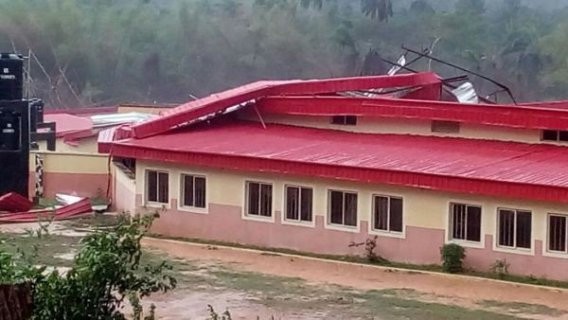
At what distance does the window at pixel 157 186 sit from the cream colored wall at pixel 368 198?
12 cm

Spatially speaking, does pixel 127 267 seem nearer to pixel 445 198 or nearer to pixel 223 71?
pixel 445 198

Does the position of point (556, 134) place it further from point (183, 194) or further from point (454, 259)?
point (183, 194)

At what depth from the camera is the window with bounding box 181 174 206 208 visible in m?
20.8

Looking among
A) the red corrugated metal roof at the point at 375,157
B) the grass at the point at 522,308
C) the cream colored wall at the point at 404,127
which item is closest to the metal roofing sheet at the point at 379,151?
the red corrugated metal roof at the point at 375,157

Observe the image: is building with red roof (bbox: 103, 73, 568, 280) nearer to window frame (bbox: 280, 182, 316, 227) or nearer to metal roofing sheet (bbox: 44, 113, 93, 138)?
window frame (bbox: 280, 182, 316, 227)

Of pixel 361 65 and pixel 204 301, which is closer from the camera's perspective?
pixel 204 301

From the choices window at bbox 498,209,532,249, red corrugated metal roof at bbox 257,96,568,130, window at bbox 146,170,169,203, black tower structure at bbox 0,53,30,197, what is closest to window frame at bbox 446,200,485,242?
window at bbox 498,209,532,249

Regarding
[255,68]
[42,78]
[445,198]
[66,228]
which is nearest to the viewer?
[445,198]

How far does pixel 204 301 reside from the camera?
15.6 m

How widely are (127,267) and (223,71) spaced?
55496 mm

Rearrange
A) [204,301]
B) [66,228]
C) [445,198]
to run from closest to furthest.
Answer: [204,301] → [445,198] → [66,228]

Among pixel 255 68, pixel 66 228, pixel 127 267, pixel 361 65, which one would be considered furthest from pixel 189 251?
pixel 255 68

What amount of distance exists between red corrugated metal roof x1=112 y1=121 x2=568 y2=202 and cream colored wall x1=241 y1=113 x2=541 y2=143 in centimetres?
16

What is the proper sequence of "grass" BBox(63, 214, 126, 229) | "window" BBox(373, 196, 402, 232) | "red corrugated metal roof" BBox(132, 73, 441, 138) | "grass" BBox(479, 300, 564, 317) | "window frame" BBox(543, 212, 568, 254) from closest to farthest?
"grass" BBox(479, 300, 564, 317)
"window frame" BBox(543, 212, 568, 254)
"window" BBox(373, 196, 402, 232)
"grass" BBox(63, 214, 126, 229)
"red corrugated metal roof" BBox(132, 73, 441, 138)
